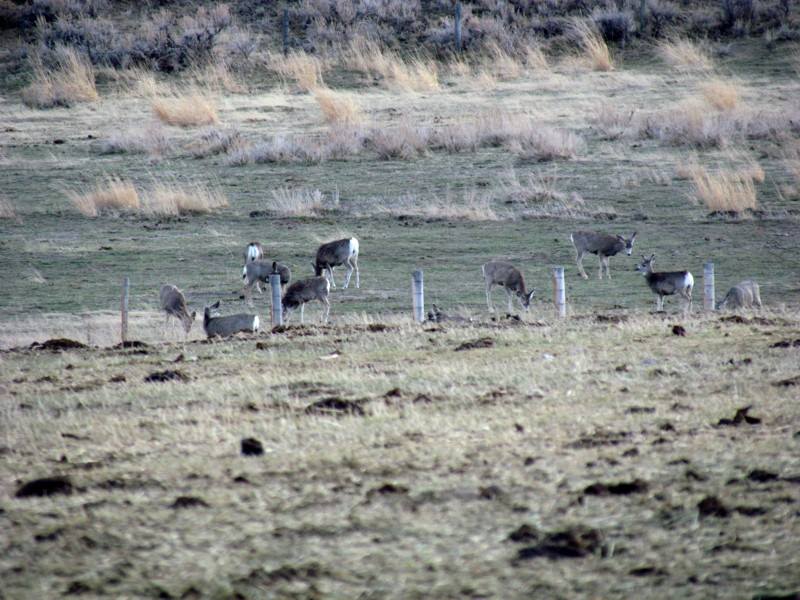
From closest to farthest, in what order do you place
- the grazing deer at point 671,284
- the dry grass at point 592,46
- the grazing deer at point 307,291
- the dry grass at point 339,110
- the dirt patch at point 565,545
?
the dirt patch at point 565,545, the grazing deer at point 671,284, the grazing deer at point 307,291, the dry grass at point 339,110, the dry grass at point 592,46

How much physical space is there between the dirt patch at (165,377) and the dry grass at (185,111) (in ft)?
84.8

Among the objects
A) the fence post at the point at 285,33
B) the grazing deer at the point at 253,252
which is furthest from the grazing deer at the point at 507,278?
the fence post at the point at 285,33

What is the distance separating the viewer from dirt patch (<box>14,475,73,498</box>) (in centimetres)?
818

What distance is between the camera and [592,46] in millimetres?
44562

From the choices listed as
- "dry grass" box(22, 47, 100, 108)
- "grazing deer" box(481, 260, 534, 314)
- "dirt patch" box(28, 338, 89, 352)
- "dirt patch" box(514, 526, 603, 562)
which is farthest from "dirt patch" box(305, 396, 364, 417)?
"dry grass" box(22, 47, 100, 108)

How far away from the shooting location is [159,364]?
46.8ft

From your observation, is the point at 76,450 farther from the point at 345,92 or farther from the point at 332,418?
the point at 345,92

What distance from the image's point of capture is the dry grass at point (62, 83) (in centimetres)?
4141

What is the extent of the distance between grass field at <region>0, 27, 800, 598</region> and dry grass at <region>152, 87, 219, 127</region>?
12.8 feet

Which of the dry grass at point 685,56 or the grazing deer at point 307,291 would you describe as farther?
the dry grass at point 685,56

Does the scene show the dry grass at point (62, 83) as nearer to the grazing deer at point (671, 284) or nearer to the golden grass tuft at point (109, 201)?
the golden grass tuft at point (109, 201)

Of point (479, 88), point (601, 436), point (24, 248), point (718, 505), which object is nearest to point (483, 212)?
point (24, 248)

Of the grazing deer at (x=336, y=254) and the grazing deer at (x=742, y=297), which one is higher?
the grazing deer at (x=336, y=254)

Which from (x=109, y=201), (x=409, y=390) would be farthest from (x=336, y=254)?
(x=409, y=390)
